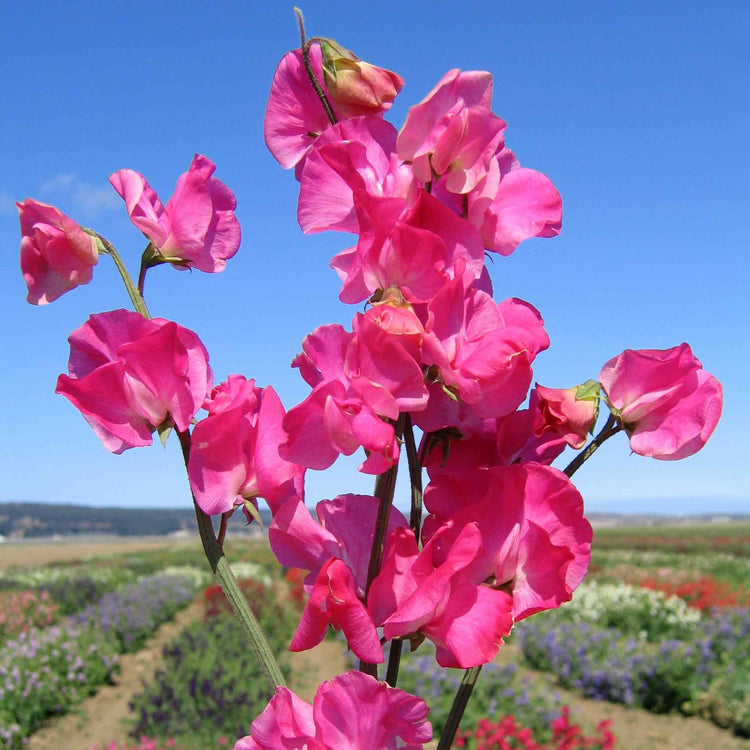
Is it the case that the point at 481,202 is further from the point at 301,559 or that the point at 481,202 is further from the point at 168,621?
the point at 168,621

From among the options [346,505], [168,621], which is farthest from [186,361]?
[168,621]

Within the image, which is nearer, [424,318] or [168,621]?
[424,318]

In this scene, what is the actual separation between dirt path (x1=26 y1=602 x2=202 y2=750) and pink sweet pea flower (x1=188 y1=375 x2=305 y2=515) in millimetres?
7682

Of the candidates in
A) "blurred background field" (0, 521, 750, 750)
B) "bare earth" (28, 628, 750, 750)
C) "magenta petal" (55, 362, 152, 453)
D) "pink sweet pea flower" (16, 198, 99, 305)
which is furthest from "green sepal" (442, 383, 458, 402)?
"bare earth" (28, 628, 750, 750)

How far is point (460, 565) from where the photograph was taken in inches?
28.0

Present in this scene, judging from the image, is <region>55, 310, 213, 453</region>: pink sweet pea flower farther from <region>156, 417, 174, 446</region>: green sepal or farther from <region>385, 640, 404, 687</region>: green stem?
<region>385, 640, 404, 687</region>: green stem

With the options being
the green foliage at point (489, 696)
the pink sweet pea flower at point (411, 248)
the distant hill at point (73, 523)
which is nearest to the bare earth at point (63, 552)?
the green foliage at point (489, 696)

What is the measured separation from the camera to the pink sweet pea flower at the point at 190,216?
3.07 ft

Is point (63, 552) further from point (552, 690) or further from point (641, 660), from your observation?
point (641, 660)

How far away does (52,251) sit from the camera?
34.9 inches

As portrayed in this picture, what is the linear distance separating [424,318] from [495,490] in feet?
0.63

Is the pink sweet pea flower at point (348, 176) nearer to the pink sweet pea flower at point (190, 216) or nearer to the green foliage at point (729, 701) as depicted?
the pink sweet pea flower at point (190, 216)

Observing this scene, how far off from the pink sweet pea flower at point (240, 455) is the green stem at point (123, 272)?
0.15m

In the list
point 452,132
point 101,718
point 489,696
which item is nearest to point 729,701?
point 489,696
